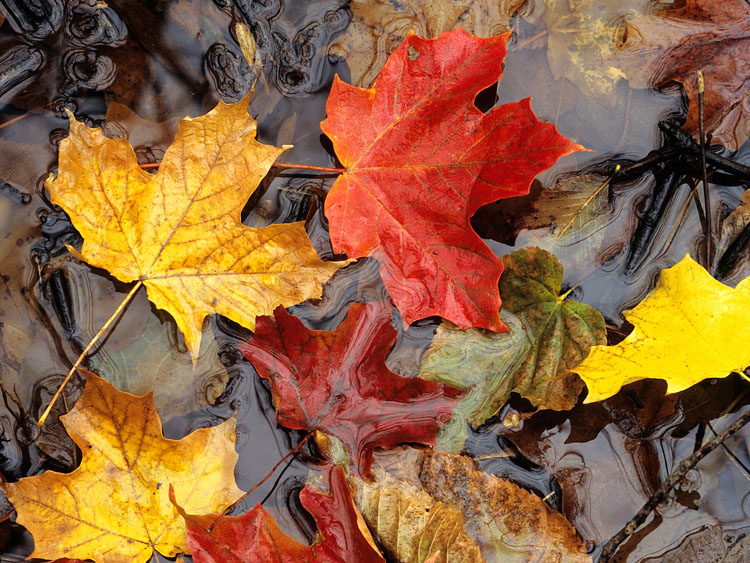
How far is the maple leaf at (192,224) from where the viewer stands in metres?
1.51

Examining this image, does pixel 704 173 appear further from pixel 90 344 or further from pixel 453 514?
pixel 90 344

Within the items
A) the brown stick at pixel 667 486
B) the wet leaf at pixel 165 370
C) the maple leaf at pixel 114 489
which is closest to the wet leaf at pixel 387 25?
the wet leaf at pixel 165 370

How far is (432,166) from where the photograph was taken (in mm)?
1554

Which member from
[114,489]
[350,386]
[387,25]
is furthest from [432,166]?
[114,489]

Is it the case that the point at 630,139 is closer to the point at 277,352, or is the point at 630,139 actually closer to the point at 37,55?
the point at 277,352

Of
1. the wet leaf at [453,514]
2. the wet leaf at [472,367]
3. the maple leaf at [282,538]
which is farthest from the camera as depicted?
the wet leaf at [472,367]

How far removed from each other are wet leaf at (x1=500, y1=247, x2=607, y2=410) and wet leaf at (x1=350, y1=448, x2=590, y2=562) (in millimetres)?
297

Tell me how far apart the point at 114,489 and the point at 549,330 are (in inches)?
51.4

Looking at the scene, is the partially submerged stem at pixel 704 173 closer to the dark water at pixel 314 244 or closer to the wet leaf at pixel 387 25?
the dark water at pixel 314 244

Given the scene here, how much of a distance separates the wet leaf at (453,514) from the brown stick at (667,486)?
0.30 ft

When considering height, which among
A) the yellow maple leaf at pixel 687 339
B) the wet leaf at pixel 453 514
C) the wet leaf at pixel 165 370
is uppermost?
the yellow maple leaf at pixel 687 339

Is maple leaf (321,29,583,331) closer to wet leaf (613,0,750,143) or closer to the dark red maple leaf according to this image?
the dark red maple leaf

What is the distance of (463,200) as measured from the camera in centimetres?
154

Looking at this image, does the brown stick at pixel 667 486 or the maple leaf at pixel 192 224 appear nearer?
the maple leaf at pixel 192 224
